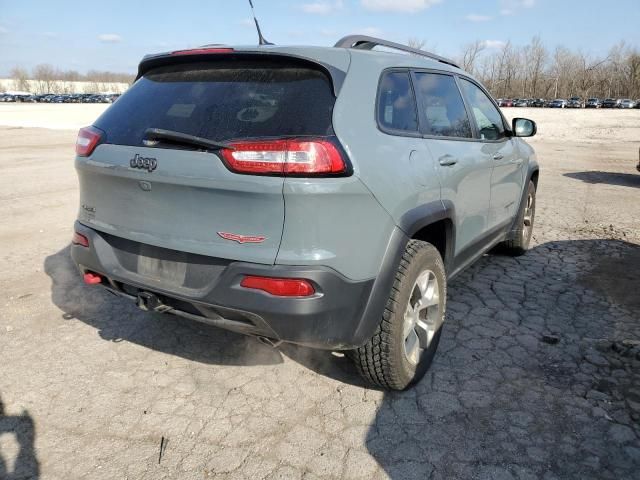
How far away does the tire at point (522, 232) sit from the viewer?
16.3 feet

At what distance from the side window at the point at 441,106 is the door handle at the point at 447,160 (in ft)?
0.53

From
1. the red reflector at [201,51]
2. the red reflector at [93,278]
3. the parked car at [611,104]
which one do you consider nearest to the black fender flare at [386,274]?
the red reflector at [201,51]

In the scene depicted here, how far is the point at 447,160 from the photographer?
3061mm

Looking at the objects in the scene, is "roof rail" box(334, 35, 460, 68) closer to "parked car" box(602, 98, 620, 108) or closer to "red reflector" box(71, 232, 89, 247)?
"red reflector" box(71, 232, 89, 247)

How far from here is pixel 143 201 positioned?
249cm

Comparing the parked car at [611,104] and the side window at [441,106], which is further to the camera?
the parked car at [611,104]

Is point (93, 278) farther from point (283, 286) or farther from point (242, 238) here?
point (283, 286)

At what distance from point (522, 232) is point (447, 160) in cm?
251

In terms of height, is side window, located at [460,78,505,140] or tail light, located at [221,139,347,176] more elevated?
side window, located at [460,78,505,140]

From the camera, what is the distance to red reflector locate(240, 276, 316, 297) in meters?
2.18

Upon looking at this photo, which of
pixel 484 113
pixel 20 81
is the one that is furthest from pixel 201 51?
pixel 20 81

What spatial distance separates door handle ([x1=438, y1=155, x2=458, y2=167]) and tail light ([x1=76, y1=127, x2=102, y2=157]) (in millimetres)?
1909

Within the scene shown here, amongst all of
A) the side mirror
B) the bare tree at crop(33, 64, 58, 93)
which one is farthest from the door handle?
the bare tree at crop(33, 64, 58, 93)

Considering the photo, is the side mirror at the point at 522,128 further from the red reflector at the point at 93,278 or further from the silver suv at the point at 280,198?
the red reflector at the point at 93,278
